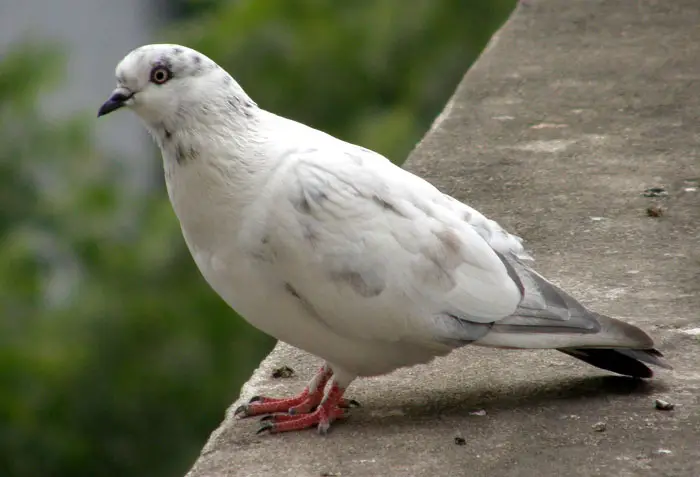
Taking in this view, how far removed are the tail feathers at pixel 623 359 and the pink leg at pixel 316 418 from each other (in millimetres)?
703

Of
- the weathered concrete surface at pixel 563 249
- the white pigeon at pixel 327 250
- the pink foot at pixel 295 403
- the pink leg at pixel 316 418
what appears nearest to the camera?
the weathered concrete surface at pixel 563 249

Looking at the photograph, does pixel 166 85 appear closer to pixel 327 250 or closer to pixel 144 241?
pixel 327 250

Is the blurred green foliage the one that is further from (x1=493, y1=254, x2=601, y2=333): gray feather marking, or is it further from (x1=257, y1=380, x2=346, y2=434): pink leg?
(x1=257, y1=380, x2=346, y2=434): pink leg

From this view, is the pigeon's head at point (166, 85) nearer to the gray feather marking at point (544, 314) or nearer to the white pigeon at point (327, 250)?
the white pigeon at point (327, 250)

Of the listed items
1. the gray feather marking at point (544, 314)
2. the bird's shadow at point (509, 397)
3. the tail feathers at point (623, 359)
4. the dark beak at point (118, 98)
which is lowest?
the bird's shadow at point (509, 397)

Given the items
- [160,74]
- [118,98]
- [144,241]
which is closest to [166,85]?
[160,74]

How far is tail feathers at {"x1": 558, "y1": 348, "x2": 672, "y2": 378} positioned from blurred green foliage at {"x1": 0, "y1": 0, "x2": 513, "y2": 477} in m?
3.83

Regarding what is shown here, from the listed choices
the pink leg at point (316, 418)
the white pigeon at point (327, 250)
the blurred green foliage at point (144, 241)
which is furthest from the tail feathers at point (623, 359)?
the blurred green foliage at point (144, 241)

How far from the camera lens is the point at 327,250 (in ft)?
12.2

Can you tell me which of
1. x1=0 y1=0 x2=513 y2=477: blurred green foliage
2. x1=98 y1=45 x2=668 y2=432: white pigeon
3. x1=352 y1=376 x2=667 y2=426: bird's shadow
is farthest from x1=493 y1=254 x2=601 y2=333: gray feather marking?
x1=0 y1=0 x2=513 y2=477: blurred green foliage

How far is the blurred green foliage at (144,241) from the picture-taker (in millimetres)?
7824

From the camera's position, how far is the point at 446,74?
8844mm

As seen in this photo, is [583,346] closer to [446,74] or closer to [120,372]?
[120,372]

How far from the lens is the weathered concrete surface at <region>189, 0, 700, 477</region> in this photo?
3598 mm
